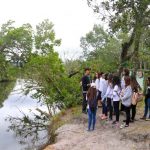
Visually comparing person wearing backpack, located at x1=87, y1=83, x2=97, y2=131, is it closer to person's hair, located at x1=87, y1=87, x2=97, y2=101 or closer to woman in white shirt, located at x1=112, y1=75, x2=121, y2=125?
person's hair, located at x1=87, y1=87, x2=97, y2=101

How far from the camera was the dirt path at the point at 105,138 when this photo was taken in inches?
528

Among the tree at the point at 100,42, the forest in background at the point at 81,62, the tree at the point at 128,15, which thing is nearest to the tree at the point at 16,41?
the tree at the point at 100,42

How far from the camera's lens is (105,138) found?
14.4 metres

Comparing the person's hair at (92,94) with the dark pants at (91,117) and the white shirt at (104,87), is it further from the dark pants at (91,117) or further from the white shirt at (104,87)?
the white shirt at (104,87)

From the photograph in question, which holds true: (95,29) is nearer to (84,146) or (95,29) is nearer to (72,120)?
(72,120)

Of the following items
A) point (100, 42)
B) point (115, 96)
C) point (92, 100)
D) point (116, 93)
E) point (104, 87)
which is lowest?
point (92, 100)

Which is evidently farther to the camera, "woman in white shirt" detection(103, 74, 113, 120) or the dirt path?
"woman in white shirt" detection(103, 74, 113, 120)

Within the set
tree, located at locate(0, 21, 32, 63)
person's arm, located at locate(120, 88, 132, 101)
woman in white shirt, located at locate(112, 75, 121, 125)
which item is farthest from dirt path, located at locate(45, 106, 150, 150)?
tree, located at locate(0, 21, 32, 63)

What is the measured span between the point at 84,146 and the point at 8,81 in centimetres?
7200

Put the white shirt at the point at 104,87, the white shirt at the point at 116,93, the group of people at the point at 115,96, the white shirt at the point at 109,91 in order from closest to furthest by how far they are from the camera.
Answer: the group of people at the point at 115,96, the white shirt at the point at 116,93, the white shirt at the point at 109,91, the white shirt at the point at 104,87

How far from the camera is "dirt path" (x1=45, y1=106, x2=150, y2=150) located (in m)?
13.4

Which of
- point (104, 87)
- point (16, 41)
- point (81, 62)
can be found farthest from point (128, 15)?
point (16, 41)

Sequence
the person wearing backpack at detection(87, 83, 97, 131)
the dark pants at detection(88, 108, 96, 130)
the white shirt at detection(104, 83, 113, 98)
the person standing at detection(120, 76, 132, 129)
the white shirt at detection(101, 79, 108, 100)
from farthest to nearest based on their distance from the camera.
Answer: the white shirt at detection(101, 79, 108, 100)
the white shirt at detection(104, 83, 113, 98)
the dark pants at detection(88, 108, 96, 130)
the person wearing backpack at detection(87, 83, 97, 131)
the person standing at detection(120, 76, 132, 129)

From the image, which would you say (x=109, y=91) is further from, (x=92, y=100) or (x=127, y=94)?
(x=127, y=94)
